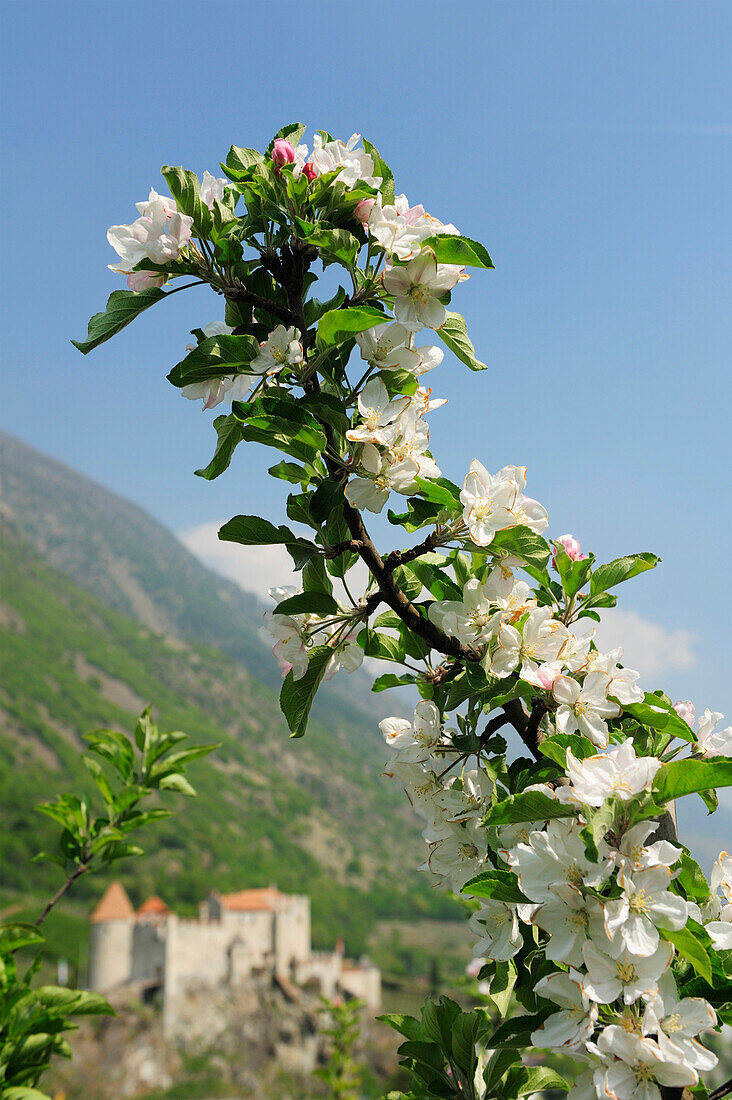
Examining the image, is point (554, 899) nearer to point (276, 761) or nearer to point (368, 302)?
point (368, 302)

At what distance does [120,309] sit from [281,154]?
30 cm

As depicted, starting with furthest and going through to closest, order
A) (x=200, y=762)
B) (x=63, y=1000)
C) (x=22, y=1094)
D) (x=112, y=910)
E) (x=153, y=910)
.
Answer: (x=200, y=762), (x=153, y=910), (x=112, y=910), (x=63, y=1000), (x=22, y=1094)

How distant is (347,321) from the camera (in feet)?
3.10

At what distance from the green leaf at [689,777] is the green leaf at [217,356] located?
2.24 ft

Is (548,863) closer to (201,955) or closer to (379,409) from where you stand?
(379,409)

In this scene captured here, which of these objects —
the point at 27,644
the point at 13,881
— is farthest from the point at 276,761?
the point at 13,881

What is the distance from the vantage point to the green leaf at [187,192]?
1015 mm

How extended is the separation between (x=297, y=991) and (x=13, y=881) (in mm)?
27298

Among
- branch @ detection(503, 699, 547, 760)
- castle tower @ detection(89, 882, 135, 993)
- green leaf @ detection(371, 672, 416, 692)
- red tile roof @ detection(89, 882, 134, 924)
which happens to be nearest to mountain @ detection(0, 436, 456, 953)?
red tile roof @ detection(89, 882, 134, 924)

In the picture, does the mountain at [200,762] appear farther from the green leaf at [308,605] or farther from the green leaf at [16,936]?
the green leaf at [308,605]

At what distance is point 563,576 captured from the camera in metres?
1.23

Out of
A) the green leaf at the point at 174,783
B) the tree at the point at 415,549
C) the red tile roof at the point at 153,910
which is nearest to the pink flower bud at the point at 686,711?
the tree at the point at 415,549

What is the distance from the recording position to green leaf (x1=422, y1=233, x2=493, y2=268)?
3.25 feet

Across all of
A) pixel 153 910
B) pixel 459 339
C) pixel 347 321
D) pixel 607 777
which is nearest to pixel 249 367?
pixel 347 321
